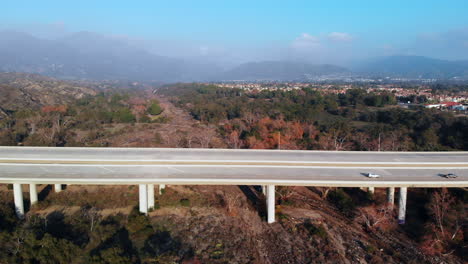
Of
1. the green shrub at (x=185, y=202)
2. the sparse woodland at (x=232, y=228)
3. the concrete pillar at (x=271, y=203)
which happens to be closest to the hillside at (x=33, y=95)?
the sparse woodland at (x=232, y=228)

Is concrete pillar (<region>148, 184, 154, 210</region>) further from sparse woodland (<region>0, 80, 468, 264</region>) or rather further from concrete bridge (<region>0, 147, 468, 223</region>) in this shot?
sparse woodland (<region>0, 80, 468, 264</region>)

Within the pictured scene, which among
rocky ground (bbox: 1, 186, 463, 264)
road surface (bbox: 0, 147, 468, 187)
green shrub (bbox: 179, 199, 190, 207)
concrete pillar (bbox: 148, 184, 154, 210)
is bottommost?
rocky ground (bbox: 1, 186, 463, 264)

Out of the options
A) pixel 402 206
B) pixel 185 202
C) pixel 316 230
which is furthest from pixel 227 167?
pixel 402 206

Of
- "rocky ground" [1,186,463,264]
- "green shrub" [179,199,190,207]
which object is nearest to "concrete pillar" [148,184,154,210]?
"rocky ground" [1,186,463,264]

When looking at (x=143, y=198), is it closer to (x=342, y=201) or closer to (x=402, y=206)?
(x=342, y=201)

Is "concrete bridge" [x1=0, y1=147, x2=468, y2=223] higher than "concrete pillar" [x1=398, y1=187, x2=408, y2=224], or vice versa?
"concrete bridge" [x1=0, y1=147, x2=468, y2=223]

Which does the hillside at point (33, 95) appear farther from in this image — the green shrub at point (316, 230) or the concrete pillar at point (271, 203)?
the green shrub at point (316, 230)

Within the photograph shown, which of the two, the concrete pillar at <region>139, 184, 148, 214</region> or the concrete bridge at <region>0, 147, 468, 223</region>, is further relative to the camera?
the concrete pillar at <region>139, 184, 148, 214</region>

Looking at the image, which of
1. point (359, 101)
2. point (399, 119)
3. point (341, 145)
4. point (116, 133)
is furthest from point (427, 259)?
point (359, 101)
